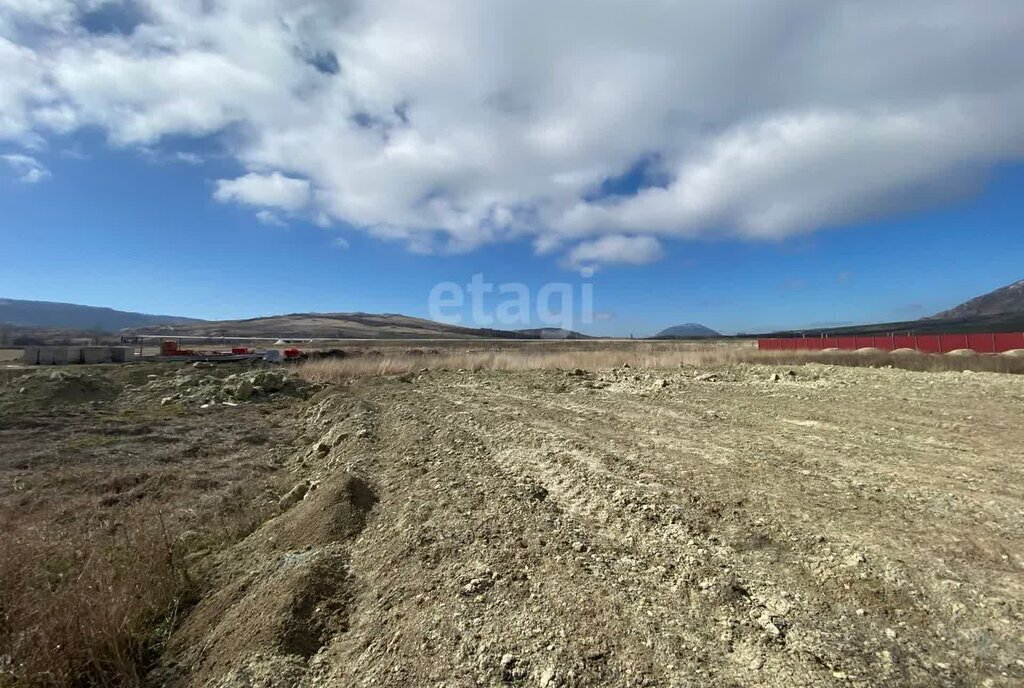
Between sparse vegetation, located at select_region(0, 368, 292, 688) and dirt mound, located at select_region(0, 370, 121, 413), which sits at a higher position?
dirt mound, located at select_region(0, 370, 121, 413)

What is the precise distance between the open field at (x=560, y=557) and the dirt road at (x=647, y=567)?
0.09ft

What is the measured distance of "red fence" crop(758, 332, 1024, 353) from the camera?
2827cm

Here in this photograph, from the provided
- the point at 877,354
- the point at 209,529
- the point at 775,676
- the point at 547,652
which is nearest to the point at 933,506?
the point at 775,676

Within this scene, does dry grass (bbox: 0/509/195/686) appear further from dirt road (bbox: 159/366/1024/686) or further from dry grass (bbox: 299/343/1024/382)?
dry grass (bbox: 299/343/1024/382)

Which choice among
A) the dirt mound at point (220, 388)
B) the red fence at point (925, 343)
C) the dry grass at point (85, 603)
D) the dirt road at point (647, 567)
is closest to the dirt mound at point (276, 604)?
the dirt road at point (647, 567)

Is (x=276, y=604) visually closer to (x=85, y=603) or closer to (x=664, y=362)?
(x=85, y=603)

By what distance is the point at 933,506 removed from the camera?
575 centimetres

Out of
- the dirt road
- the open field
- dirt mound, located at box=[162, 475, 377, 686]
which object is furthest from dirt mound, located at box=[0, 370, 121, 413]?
dirt mound, located at box=[162, 475, 377, 686]

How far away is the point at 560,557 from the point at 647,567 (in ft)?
2.62

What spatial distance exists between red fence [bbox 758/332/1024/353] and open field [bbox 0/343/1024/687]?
70.7ft

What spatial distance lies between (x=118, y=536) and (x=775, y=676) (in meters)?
8.73

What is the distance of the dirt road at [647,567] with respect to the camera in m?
3.57

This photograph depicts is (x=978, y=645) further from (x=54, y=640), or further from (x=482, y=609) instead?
(x=54, y=640)

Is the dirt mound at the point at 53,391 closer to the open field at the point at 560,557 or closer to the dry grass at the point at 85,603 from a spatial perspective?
the open field at the point at 560,557
